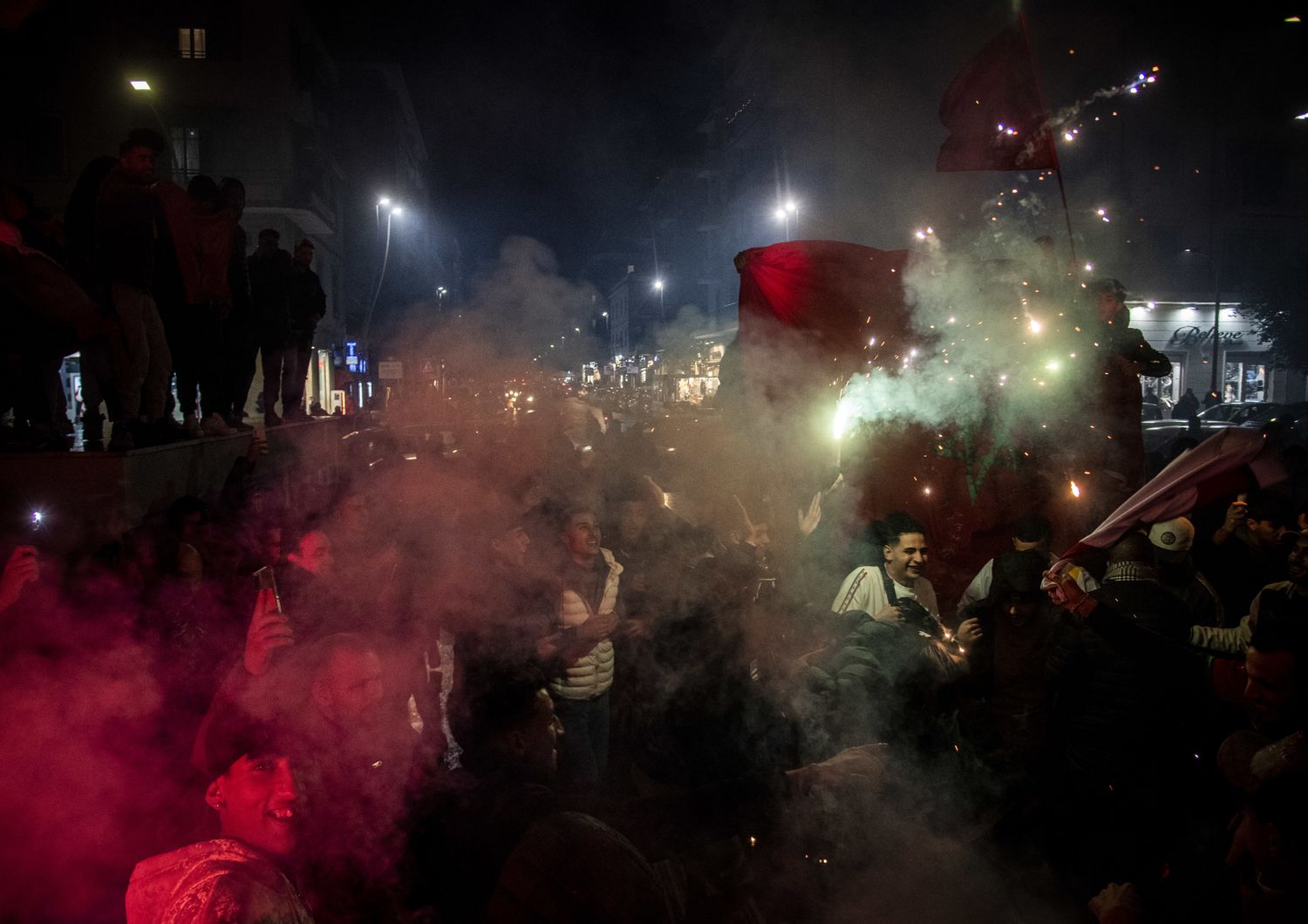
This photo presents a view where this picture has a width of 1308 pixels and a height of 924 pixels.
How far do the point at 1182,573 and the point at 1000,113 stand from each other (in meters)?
3.25

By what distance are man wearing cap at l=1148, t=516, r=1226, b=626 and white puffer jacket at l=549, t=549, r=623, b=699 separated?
3.01m

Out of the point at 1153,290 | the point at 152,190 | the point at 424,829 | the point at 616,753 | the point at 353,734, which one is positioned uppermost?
the point at 1153,290

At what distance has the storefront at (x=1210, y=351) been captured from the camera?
91.7ft

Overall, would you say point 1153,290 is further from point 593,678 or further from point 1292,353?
point 593,678

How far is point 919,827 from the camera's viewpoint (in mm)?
3756

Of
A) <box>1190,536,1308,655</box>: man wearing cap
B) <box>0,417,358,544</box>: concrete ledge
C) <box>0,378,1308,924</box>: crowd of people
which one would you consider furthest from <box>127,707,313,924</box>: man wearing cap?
<box>1190,536,1308,655</box>: man wearing cap

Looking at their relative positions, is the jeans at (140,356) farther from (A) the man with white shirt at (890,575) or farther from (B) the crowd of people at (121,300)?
(A) the man with white shirt at (890,575)

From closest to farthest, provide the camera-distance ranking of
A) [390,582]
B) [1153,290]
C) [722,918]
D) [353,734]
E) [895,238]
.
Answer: [353,734] < [722,918] < [390,582] < [895,238] < [1153,290]

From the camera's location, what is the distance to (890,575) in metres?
4.21

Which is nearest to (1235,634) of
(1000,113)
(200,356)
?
(1000,113)

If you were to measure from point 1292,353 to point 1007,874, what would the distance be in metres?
29.7

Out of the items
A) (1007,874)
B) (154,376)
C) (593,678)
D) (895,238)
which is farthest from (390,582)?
(895,238)

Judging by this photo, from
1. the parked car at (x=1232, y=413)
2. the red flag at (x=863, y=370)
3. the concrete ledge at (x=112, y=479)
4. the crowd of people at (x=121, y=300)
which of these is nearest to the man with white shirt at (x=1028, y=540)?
the red flag at (x=863, y=370)

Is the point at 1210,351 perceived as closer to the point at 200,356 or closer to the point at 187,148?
the point at 200,356
